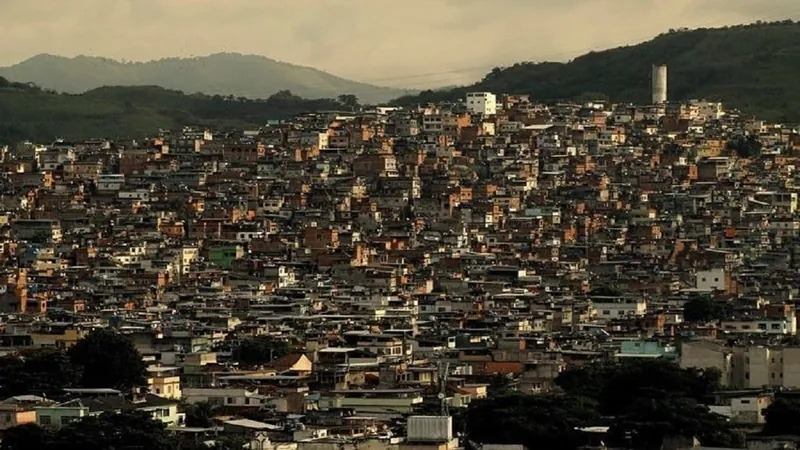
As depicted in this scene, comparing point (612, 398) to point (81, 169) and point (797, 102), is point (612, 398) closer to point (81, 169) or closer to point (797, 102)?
point (81, 169)

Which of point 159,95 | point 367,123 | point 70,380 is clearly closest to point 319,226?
point 367,123

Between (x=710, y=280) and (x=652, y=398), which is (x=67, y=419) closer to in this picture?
(x=652, y=398)

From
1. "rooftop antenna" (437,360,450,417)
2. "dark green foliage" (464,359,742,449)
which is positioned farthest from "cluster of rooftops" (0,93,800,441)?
"dark green foliage" (464,359,742,449)

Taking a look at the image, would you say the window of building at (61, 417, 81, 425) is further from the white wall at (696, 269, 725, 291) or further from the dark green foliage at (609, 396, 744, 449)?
the white wall at (696, 269, 725, 291)

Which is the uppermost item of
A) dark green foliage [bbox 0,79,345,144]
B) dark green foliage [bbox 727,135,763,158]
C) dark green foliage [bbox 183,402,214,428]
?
dark green foliage [bbox 0,79,345,144]

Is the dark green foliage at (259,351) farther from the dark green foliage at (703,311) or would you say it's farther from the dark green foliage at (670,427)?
the dark green foliage at (670,427)

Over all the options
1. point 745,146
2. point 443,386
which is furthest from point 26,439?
point 745,146
